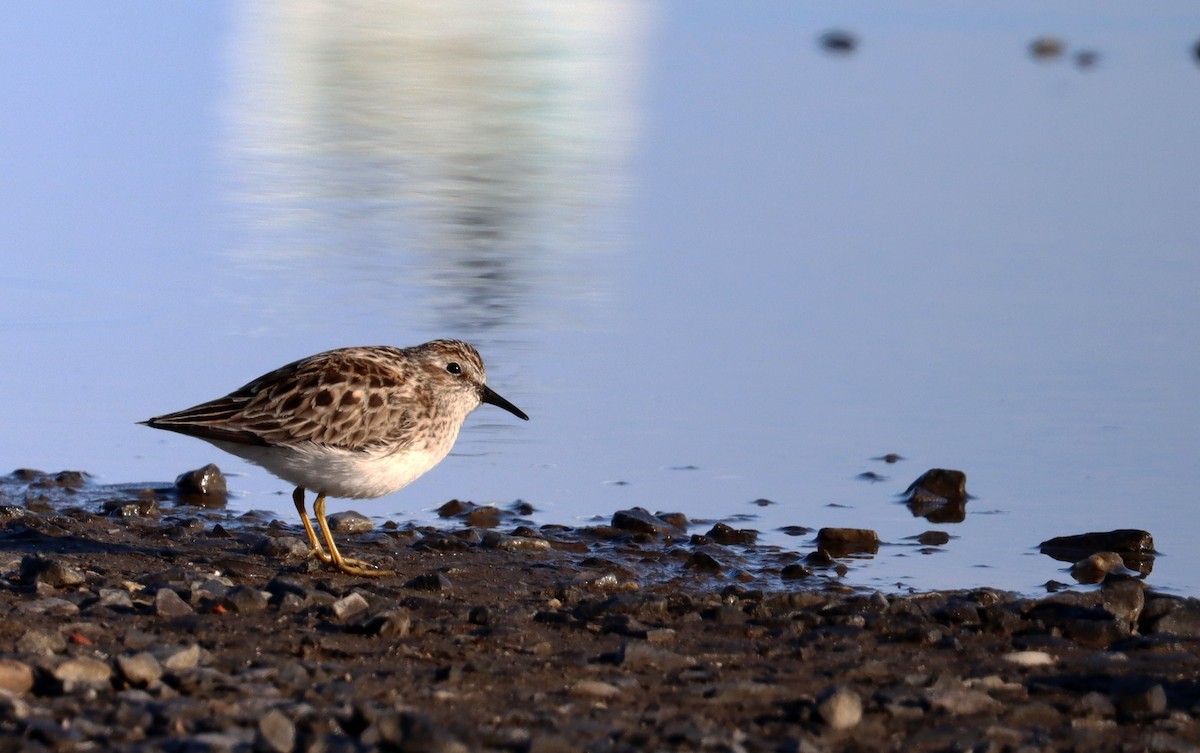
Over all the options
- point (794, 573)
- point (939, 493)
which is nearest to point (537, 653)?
point (794, 573)

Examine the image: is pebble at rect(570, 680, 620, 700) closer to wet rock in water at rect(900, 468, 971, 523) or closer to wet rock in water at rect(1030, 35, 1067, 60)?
wet rock in water at rect(900, 468, 971, 523)

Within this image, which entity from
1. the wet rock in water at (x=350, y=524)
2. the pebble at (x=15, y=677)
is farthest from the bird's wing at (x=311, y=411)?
the pebble at (x=15, y=677)

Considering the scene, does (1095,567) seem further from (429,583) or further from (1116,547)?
(429,583)

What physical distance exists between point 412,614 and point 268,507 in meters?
3.71

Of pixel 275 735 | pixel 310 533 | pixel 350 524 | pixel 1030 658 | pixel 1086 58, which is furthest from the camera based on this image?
pixel 1086 58

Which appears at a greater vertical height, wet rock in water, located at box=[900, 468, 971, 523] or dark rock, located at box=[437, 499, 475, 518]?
wet rock in water, located at box=[900, 468, 971, 523]

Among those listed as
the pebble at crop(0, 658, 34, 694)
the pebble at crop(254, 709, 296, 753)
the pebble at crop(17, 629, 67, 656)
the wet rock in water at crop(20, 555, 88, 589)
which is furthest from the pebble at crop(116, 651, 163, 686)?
the wet rock in water at crop(20, 555, 88, 589)

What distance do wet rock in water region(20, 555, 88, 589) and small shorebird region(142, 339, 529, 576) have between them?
1.28m

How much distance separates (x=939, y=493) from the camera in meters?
11.8

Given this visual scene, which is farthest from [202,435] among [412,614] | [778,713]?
[778,713]

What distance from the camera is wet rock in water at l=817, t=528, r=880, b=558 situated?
1079 centimetres

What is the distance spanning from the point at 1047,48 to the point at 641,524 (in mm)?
23297

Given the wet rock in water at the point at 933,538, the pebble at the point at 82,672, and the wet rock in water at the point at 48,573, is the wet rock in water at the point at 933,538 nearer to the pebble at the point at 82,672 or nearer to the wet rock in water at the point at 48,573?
the wet rock in water at the point at 48,573

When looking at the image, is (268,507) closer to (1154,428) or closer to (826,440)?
(826,440)
